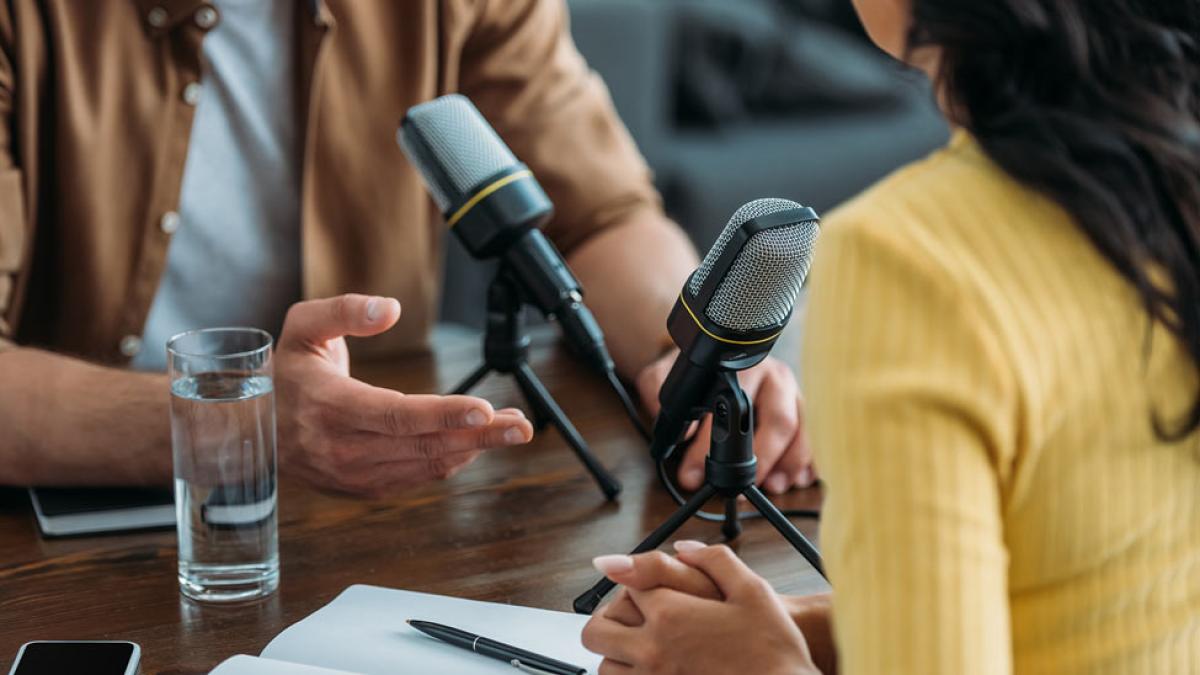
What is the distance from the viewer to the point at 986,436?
2.02ft

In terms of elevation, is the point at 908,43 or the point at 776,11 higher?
the point at 908,43

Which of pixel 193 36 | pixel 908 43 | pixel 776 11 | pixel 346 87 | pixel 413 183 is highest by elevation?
pixel 908 43

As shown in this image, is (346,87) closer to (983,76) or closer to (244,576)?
(244,576)

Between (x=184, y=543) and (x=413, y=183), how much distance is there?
77 centimetres

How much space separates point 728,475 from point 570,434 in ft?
0.75

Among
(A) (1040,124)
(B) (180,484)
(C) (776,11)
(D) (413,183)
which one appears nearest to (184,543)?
(B) (180,484)

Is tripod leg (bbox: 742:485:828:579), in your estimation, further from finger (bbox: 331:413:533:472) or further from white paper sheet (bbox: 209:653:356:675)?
white paper sheet (bbox: 209:653:356:675)

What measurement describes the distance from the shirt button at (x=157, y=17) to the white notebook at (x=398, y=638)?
763 mm

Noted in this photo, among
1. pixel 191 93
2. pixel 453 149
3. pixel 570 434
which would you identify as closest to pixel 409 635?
pixel 570 434

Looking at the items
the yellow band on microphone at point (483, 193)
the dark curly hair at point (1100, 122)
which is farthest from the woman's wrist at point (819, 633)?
the yellow band on microphone at point (483, 193)

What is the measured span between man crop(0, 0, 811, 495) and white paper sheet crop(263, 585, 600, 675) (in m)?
0.37

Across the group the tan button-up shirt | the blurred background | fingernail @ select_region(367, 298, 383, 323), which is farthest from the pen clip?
the blurred background

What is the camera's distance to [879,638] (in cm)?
63

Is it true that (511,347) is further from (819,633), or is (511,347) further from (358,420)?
(819,633)
